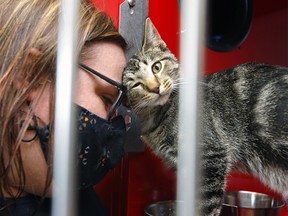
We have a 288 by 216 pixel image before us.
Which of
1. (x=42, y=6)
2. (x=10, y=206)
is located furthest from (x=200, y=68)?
(x=10, y=206)

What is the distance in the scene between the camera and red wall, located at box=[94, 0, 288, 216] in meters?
1.06

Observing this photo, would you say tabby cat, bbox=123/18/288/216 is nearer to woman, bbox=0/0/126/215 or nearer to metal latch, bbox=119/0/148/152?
metal latch, bbox=119/0/148/152

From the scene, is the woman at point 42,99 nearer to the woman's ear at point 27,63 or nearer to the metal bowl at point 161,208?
the woman's ear at point 27,63

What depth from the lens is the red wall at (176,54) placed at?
3.48ft

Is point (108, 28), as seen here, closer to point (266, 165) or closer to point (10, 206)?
point (10, 206)

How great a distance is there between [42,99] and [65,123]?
1.06 feet

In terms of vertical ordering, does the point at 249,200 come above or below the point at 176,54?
below

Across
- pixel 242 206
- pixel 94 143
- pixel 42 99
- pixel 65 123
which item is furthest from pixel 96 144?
pixel 242 206

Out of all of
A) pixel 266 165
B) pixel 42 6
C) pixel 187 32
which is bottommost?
pixel 266 165

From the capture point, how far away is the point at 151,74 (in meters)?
1.13

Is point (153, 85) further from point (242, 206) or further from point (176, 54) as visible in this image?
point (242, 206)

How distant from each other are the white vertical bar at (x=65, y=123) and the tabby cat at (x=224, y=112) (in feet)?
2.14

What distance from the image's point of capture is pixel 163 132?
1142 millimetres

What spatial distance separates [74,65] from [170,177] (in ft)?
2.75
